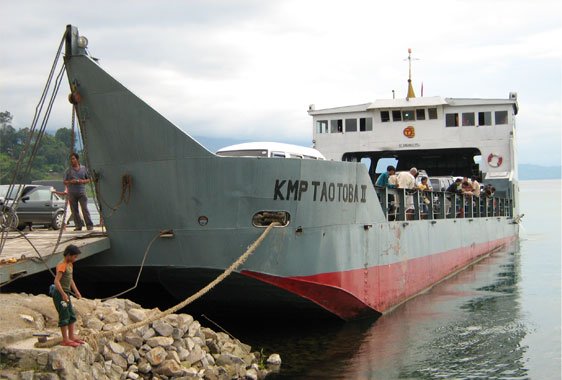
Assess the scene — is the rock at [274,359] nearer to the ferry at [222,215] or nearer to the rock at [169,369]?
the ferry at [222,215]

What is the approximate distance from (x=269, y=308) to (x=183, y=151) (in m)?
3.03

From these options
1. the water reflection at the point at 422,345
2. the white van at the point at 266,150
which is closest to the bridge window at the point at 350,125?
the water reflection at the point at 422,345

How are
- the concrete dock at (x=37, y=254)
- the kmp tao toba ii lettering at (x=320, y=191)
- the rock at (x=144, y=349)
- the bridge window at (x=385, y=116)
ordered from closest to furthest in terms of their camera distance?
the rock at (x=144, y=349)
the concrete dock at (x=37, y=254)
the kmp tao toba ii lettering at (x=320, y=191)
the bridge window at (x=385, y=116)

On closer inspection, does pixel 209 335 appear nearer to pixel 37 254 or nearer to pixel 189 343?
pixel 189 343

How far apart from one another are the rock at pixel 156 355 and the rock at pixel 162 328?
30 cm

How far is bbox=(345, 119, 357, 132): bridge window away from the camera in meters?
23.3

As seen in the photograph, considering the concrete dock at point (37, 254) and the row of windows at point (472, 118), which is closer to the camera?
the concrete dock at point (37, 254)

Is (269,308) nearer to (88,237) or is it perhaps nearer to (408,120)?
(88,237)

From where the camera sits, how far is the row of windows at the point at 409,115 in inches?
909

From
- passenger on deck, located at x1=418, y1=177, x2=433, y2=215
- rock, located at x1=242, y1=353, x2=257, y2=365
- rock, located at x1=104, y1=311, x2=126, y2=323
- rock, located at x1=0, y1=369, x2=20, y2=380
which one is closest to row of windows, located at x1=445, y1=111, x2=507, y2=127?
passenger on deck, located at x1=418, y1=177, x2=433, y2=215

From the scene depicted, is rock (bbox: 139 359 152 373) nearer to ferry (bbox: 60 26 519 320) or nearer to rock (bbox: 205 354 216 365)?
rock (bbox: 205 354 216 365)

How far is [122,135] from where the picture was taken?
30.2ft

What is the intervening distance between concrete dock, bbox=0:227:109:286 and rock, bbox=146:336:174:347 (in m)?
1.92

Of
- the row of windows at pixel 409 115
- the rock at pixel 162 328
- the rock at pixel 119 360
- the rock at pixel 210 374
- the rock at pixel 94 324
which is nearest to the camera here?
the rock at pixel 119 360
